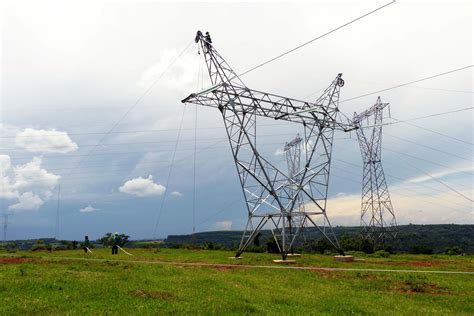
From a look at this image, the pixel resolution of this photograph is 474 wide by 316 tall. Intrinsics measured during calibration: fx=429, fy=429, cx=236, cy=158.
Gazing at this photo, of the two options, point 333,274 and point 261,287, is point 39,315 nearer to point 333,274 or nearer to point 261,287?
point 261,287

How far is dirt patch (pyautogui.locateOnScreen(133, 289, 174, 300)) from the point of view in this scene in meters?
17.0

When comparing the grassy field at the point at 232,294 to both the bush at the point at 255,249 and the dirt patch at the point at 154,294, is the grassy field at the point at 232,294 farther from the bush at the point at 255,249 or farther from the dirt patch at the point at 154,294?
the bush at the point at 255,249

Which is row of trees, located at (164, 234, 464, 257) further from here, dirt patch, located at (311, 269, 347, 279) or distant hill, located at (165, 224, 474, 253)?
distant hill, located at (165, 224, 474, 253)

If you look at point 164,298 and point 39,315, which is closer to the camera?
point 39,315

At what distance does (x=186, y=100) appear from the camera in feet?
120

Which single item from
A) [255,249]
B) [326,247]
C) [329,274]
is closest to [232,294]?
[329,274]

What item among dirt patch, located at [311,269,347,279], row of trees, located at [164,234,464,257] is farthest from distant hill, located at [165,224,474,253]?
dirt patch, located at [311,269,347,279]

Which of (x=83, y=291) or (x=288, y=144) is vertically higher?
(x=288, y=144)

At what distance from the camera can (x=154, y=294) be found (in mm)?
17484

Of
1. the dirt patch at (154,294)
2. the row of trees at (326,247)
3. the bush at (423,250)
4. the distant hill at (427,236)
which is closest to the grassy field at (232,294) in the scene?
the dirt patch at (154,294)

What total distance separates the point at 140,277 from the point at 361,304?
39.3 feet

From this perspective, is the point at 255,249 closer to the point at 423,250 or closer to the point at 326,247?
the point at 326,247

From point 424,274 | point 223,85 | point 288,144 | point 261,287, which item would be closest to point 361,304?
point 261,287

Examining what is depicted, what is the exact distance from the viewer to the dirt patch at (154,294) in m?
17.0
